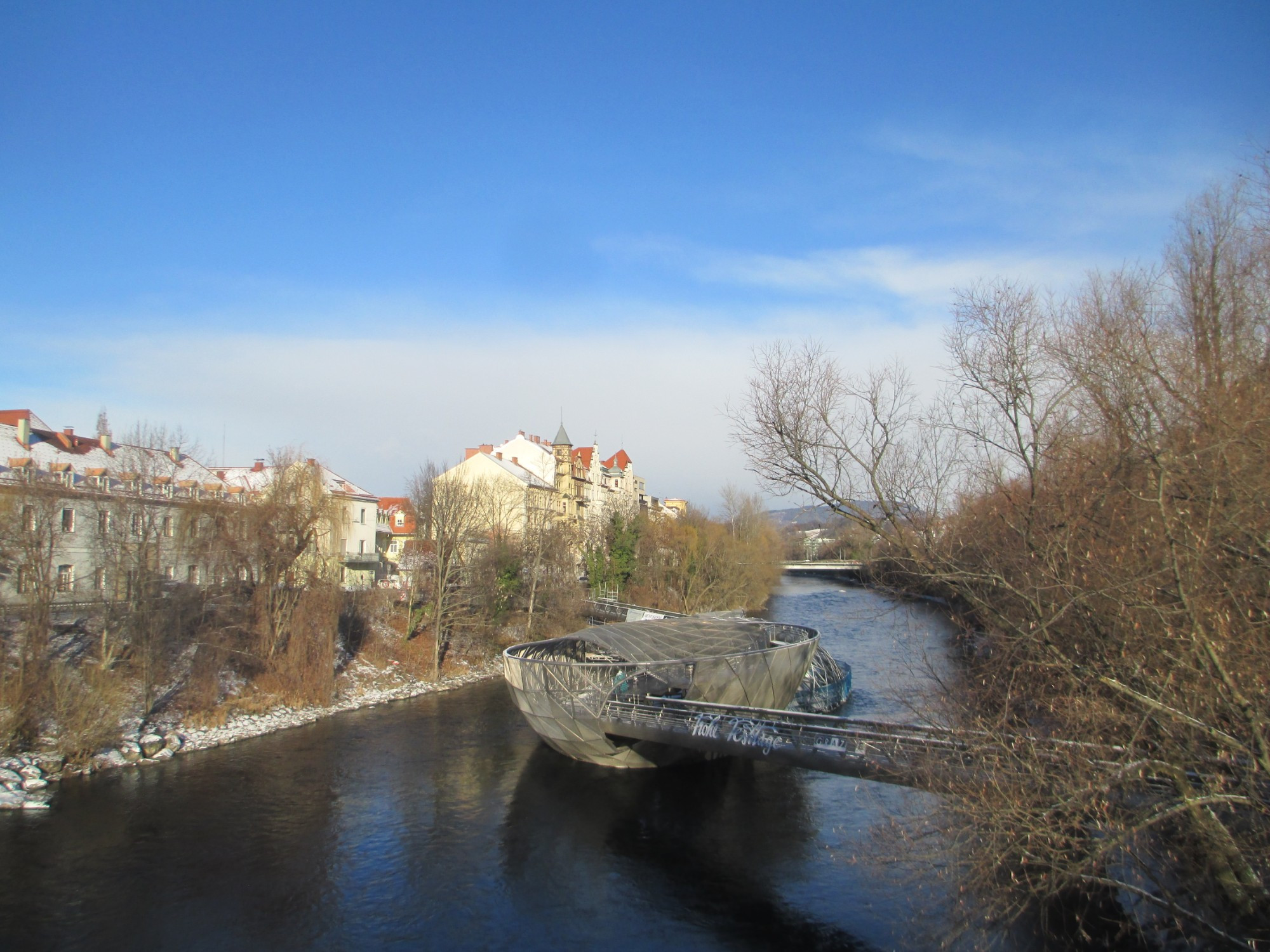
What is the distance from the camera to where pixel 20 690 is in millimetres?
20672

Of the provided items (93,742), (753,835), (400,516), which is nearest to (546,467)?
(400,516)

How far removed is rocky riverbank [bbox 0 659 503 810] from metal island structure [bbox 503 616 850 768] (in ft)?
26.2

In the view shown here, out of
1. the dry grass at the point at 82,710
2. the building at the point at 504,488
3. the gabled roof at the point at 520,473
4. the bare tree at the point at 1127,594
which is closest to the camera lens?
the bare tree at the point at 1127,594

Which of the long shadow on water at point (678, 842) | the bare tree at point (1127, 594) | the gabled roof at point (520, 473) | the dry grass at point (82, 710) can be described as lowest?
the long shadow on water at point (678, 842)

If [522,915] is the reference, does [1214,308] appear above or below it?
above

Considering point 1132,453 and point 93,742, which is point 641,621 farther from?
point 1132,453

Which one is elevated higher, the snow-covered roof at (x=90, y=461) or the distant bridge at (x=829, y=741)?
the snow-covered roof at (x=90, y=461)

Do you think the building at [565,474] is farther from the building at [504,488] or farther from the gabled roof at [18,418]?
the gabled roof at [18,418]

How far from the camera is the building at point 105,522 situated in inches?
928

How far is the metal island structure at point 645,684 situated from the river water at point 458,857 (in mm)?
836

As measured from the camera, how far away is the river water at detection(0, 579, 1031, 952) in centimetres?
1258

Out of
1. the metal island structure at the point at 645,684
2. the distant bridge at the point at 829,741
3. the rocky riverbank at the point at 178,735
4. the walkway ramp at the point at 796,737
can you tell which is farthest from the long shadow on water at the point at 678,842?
the rocky riverbank at the point at 178,735

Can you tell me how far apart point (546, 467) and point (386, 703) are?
129ft

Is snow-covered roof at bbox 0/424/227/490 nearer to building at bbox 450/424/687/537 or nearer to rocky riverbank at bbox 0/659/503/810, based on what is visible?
rocky riverbank at bbox 0/659/503/810
